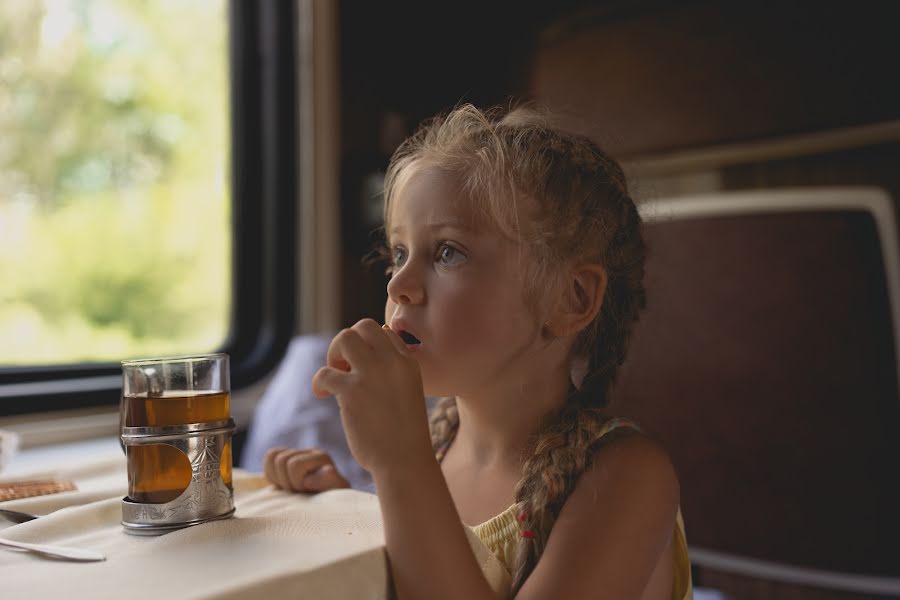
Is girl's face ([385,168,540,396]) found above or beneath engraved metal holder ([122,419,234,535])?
above

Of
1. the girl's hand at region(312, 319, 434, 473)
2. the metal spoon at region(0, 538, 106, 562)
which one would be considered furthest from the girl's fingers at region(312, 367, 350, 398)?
the metal spoon at region(0, 538, 106, 562)

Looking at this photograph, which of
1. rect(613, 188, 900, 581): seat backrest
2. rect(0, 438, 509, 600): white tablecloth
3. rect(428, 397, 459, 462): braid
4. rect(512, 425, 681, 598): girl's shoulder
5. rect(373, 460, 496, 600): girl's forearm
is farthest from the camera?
rect(613, 188, 900, 581): seat backrest

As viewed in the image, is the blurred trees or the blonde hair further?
the blurred trees

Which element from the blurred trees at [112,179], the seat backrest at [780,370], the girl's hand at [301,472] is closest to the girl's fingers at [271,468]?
the girl's hand at [301,472]

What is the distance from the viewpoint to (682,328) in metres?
2.09

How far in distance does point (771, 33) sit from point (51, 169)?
206 cm

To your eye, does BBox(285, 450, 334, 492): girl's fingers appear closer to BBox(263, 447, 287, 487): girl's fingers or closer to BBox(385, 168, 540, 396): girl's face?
BBox(263, 447, 287, 487): girl's fingers

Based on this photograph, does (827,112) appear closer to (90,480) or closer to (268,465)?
(268,465)

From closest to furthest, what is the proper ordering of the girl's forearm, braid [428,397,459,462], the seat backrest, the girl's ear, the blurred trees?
the girl's forearm < the girl's ear < braid [428,397,459,462] < the seat backrest < the blurred trees

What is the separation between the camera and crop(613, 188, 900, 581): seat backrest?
5.92ft

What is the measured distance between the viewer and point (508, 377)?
1040mm

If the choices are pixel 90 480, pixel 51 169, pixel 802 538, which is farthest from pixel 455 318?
pixel 51 169

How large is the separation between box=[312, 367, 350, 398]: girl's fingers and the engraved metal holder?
0.10 m

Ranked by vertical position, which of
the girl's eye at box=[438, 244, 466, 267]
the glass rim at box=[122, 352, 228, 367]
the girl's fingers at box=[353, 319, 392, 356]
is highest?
the girl's eye at box=[438, 244, 466, 267]
